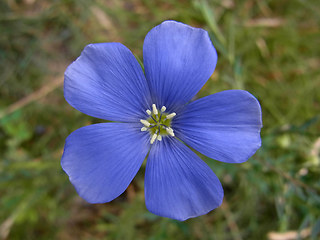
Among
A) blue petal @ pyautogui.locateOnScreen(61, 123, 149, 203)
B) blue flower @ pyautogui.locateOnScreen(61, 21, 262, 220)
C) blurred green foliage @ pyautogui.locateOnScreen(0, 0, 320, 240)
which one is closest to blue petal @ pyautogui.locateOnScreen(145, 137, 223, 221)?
blue flower @ pyautogui.locateOnScreen(61, 21, 262, 220)

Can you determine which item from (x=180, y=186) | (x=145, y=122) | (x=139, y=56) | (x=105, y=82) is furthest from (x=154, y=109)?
(x=139, y=56)

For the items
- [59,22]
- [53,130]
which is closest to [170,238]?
[53,130]

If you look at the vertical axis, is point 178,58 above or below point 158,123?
above

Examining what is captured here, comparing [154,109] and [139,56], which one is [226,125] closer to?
[154,109]

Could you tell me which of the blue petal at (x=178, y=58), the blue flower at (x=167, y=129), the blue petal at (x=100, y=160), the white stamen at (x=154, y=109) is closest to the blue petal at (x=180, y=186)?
the blue flower at (x=167, y=129)

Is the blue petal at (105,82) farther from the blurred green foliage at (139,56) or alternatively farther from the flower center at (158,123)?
the blurred green foliage at (139,56)
